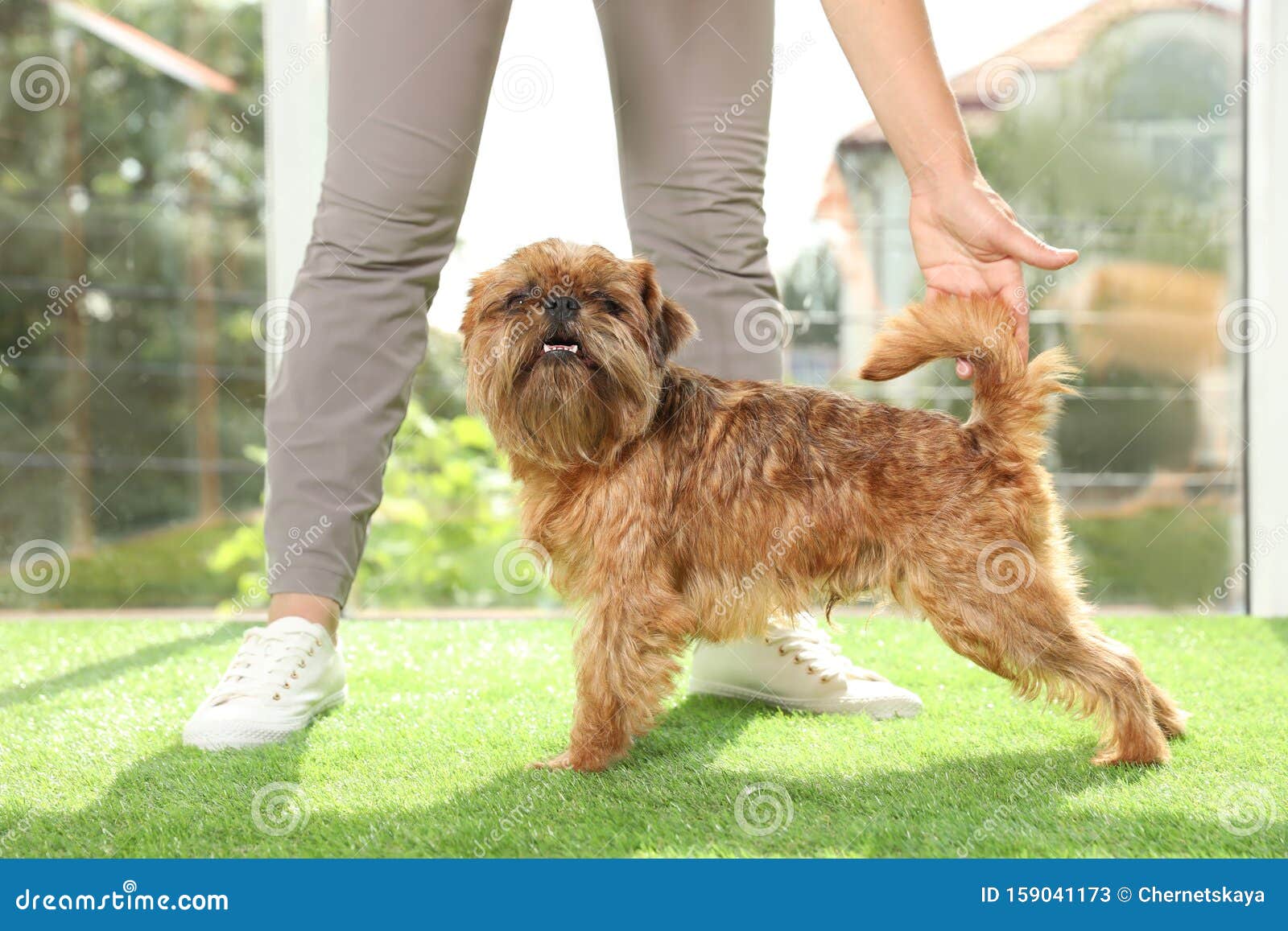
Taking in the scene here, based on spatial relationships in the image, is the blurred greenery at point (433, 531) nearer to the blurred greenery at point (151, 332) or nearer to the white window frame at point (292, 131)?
the blurred greenery at point (151, 332)

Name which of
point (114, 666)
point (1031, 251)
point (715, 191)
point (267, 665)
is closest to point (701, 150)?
point (715, 191)

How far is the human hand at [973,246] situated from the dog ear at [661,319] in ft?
1.53

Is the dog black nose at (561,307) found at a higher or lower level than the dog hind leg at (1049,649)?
higher

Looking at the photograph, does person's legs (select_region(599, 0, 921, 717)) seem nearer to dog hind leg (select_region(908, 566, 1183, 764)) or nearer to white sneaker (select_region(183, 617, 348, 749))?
dog hind leg (select_region(908, 566, 1183, 764))

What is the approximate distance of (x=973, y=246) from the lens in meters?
2.01

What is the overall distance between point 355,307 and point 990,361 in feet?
4.15

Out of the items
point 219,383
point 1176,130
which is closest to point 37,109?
point 219,383

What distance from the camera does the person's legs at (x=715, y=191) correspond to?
7.70 feet

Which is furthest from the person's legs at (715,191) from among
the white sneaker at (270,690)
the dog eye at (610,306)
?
the white sneaker at (270,690)

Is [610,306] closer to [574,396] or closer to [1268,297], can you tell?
[574,396]

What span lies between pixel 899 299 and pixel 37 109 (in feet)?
10.8

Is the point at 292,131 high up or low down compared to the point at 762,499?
up

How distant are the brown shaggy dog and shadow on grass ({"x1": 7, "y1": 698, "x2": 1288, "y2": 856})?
6.4 inches

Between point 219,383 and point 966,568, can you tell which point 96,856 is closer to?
point 966,568
